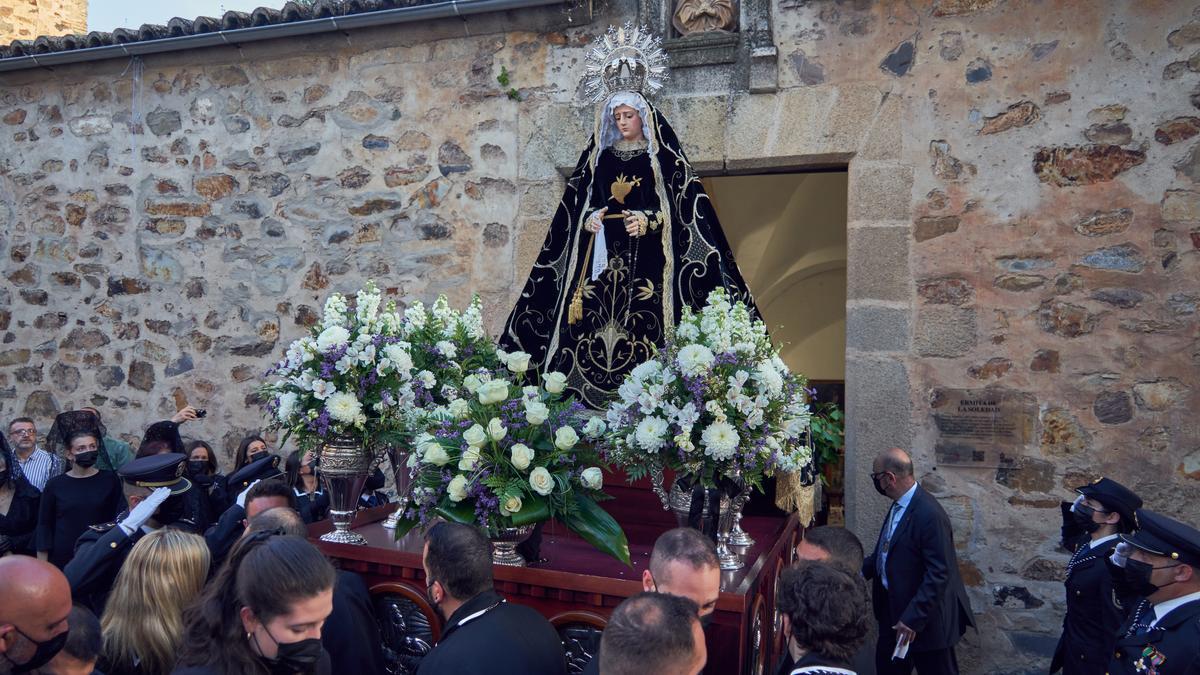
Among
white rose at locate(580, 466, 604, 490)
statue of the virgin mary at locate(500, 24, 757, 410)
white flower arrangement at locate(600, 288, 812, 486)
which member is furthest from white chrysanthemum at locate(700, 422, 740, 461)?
statue of the virgin mary at locate(500, 24, 757, 410)

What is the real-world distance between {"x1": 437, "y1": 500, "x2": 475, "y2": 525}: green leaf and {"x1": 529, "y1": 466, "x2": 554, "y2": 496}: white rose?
261mm

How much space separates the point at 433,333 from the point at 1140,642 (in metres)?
2.86

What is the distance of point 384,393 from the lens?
11.3 feet

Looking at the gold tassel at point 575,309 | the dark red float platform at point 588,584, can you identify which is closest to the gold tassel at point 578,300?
the gold tassel at point 575,309

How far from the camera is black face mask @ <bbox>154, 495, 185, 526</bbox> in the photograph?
3.38 m

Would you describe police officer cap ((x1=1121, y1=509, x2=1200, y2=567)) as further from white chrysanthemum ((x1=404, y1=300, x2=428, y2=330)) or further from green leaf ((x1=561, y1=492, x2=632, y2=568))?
white chrysanthemum ((x1=404, y1=300, x2=428, y2=330))

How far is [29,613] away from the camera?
73.5 inches

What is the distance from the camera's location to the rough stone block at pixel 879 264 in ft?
16.3

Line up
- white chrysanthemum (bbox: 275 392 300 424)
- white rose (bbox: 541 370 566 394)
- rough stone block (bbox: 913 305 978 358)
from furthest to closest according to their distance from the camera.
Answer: rough stone block (bbox: 913 305 978 358), white chrysanthemum (bbox: 275 392 300 424), white rose (bbox: 541 370 566 394)

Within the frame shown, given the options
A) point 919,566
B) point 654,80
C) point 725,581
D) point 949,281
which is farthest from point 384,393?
point 949,281

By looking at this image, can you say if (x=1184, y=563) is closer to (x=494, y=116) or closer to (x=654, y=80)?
(x=654, y=80)

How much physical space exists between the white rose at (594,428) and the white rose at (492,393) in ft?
1.07

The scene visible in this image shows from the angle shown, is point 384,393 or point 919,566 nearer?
point 384,393

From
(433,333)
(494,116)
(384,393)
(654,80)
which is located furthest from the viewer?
(494,116)
